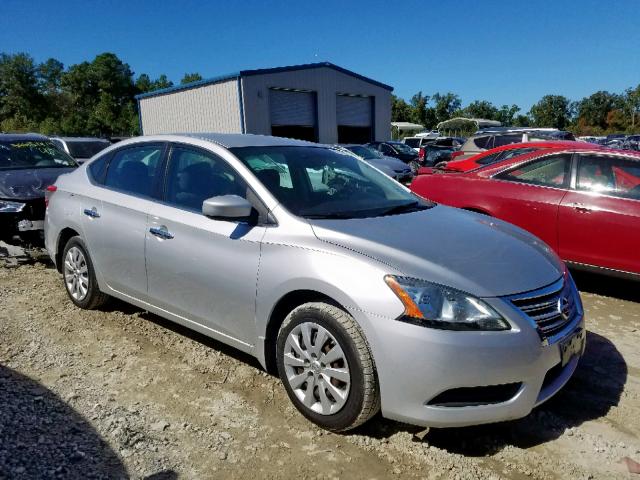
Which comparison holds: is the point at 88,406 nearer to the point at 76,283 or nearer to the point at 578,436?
the point at 76,283

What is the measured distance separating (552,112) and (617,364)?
85809mm

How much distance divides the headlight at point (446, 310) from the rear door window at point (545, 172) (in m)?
3.34

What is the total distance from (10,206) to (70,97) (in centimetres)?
7252

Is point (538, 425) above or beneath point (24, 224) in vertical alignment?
beneath

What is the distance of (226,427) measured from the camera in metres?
2.74

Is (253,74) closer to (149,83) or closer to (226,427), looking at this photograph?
(226,427)

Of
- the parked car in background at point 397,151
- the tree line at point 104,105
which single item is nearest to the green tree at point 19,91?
the tree line at point 104,105

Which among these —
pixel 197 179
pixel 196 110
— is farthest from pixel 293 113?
pixel 197 179

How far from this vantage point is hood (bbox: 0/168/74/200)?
19.6 feet

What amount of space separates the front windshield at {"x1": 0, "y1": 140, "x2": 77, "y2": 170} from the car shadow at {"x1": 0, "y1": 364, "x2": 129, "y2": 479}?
4841 millimetres

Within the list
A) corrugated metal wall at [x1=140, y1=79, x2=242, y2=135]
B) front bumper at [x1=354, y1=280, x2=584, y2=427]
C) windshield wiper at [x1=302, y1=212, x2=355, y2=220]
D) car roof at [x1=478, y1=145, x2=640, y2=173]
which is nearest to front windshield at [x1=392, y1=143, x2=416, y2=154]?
corrugated metal wall at [x1=140, y1=79, x2=242, y2=135]

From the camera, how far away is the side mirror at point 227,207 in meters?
2.84

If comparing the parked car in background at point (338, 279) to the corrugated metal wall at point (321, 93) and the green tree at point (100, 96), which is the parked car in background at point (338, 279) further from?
the green tree at point (100, 96)

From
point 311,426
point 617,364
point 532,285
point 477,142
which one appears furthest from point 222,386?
point 477,142
